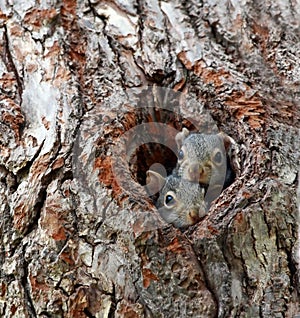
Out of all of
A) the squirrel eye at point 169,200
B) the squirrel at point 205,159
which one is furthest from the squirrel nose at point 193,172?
the squirrel eye at point 169,200

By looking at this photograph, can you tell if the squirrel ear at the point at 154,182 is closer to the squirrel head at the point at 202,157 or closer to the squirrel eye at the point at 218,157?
the squirrel head at the point at 202,157

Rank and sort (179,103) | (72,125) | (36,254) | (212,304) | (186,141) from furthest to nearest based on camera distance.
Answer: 1. (186,141)
2. (179,103)
3. (72,125)
4. (36,254)
5. (212,304)

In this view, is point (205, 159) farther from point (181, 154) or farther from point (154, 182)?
point (154, 182)

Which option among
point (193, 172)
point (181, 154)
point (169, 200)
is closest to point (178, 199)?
point (169, 200)

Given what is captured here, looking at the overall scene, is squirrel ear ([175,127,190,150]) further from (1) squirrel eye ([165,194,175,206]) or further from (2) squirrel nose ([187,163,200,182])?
(1) squirrel eye ([165,194,175,206])

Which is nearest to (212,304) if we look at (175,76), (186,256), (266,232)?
(186,256)

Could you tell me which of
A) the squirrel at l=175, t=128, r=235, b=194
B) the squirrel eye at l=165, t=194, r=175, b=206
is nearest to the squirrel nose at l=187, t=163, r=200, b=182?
the squirrel at l=175, t=128, r=235, b=194

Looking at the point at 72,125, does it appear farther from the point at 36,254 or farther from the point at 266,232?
the point at 266,232
